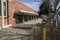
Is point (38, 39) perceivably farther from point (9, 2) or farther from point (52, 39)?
point (9, 2)

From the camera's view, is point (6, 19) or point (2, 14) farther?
point (6, 19)

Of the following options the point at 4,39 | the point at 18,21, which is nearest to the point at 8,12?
the point at 4,39

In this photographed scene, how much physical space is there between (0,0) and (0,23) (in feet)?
9.46

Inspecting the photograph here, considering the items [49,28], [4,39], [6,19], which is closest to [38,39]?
[49,28]

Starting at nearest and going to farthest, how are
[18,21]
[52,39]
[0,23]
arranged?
[52,39] → [0,23] → [18,21]

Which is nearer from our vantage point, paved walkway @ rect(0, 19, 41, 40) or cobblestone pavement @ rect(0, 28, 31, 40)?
paved walkway @ rect(0, 19, 41, 40)

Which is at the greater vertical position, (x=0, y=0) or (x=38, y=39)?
(x=0, y=0)

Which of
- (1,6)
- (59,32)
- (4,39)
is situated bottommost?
(4,39)

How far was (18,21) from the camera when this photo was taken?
37.3 metres

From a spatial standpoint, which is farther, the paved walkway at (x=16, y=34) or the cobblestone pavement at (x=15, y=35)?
the cobblestone pavement at (x=15, y=35)

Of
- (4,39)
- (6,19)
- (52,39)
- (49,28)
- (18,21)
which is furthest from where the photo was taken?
(18,21)

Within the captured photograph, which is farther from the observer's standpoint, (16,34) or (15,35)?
(16,34)

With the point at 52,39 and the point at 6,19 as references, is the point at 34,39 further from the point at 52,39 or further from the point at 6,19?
the point at 6,19

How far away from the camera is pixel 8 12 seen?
23.6 meters
